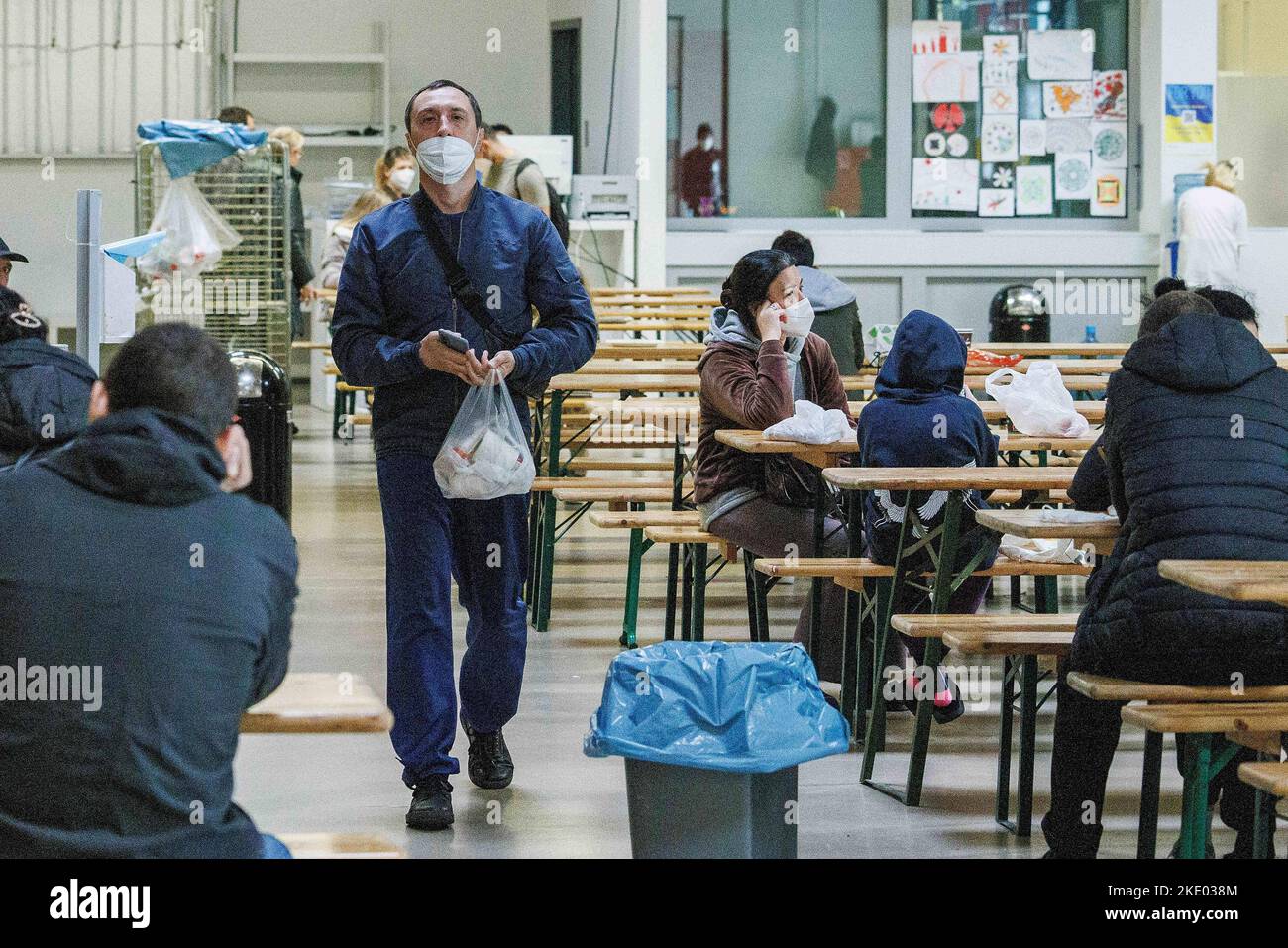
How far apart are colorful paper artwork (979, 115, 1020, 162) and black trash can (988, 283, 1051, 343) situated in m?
1.14

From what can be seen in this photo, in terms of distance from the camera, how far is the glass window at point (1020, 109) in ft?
41.0

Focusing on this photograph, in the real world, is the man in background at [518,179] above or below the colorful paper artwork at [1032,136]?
below

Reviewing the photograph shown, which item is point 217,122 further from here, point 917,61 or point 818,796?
point 917,61

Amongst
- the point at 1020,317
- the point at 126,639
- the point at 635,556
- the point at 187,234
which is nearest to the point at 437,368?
the point at 126,639

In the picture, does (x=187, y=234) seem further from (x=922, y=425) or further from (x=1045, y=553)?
(x=1045, y=553)

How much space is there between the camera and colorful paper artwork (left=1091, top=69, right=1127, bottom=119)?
12586 mm

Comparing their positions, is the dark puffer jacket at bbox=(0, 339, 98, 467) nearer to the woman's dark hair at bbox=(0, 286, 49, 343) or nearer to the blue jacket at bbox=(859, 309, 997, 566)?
the woman's dark hair at bbox=(0, 286, 49, 343)

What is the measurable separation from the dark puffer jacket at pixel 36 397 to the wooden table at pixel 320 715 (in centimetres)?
151

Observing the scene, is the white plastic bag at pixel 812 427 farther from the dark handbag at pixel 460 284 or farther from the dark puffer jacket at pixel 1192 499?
the dark puffer jacket at pixel 1192 499

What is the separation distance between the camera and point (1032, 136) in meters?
12.6

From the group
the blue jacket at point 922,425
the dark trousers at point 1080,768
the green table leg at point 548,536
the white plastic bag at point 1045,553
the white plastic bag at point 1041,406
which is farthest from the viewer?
the green table leg at point 548,536

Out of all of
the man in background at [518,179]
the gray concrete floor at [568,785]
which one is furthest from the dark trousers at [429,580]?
the man in background at [518,179]

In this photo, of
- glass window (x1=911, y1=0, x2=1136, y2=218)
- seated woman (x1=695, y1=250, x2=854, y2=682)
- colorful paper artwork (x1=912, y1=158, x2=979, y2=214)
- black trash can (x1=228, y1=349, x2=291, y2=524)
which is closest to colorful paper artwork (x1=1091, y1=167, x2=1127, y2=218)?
glass window (x1=911, y1=0, x2=1136, y2=218)
